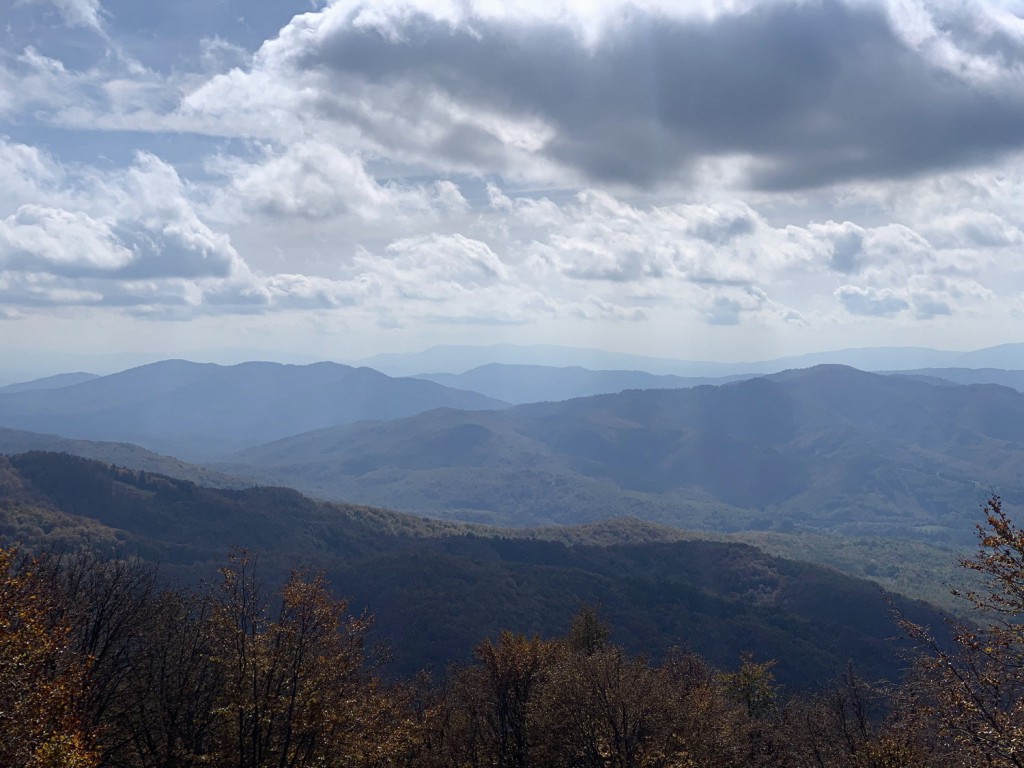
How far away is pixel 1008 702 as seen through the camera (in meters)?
26.4

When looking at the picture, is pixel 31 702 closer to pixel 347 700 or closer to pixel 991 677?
pixel 347 700

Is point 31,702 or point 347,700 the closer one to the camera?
point 31,702

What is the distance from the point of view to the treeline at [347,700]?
21547 mm

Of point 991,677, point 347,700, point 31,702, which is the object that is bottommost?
point 347,700

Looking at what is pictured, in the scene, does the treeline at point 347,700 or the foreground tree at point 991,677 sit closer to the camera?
the foreground tree at point 991,677

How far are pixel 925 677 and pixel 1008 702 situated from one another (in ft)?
19.9

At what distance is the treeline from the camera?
70.7 feet

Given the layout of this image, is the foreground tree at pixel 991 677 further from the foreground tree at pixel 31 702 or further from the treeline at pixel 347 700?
the foreground tree at pixel 31 702

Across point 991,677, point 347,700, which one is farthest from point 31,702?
point 991,677

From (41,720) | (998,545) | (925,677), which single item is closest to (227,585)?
(41,720)

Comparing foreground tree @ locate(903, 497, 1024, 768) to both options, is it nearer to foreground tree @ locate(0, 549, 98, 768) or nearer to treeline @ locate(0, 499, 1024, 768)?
treeline @ locate(0, 499, 1024, 768)

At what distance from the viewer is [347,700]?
32.9m

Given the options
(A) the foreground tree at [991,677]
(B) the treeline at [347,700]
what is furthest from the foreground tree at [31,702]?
(A) the foreground tree at [991,677]

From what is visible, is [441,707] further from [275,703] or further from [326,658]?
[275,703]
